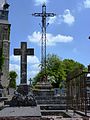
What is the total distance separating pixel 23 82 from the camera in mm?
29312

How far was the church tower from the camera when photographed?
88375 mm

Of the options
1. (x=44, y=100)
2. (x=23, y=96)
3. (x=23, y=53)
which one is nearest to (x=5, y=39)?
(x=44, y=100)

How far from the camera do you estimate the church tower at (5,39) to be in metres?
88.4

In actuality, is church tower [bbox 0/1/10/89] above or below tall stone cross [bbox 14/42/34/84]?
above

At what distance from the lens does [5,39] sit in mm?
92125

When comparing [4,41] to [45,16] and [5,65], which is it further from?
[45,16]

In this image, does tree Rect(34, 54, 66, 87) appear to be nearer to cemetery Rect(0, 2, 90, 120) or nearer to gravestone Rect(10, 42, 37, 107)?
cemetery Rect(0, 2, 90, 120)

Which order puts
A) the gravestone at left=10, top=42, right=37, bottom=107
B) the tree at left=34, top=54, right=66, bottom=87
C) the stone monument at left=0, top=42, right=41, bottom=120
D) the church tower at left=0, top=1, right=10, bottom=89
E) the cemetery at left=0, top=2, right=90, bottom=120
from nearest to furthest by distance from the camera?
the cemetery at left=0, top=2, right=90, bottom=120, the stone monument at left=0, top=42, right=41, bottom=120, the gravestone at left=10, top=42, right=37, bottom=107, the tree at left=34, top=54, right=66, bottom=87, the church tower at left=0, top=1, right=10, bottom=89

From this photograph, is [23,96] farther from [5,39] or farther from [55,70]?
[5,39]

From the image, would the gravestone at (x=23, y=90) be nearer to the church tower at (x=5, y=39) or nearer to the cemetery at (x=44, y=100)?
the cemetery at (x=44, y=100)

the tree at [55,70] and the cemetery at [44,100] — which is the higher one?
the tree at [55,70]

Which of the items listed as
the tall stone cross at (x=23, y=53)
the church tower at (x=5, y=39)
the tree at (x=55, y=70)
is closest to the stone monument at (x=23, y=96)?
the tall stone cross at (x=23, y=53)

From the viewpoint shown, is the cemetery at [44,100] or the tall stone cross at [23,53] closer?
the cemetery at [44,100]

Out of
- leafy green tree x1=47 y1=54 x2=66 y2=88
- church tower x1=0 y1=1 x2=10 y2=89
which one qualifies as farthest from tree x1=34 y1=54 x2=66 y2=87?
church tower x1=0 y1=1 x2=10 y2=89
